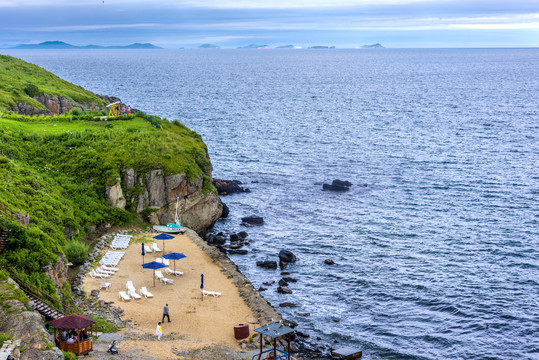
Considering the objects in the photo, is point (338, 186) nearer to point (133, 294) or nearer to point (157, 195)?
point (157, 195)

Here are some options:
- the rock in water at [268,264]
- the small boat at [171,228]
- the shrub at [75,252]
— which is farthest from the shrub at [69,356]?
the small boat at [171,228]

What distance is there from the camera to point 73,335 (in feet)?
92.6

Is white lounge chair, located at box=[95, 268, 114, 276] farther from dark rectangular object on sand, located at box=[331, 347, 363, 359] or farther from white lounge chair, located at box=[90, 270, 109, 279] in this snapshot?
dark rectangular object on sand, located at box=[331, 347, 363, 359]

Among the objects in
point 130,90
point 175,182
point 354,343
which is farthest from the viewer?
point 130,90

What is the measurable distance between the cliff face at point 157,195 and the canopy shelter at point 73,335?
25.4 metres

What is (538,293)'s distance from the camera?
44562mm

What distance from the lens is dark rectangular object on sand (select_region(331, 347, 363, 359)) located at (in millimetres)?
35562

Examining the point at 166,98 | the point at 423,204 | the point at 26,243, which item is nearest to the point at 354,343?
the point at 26,243

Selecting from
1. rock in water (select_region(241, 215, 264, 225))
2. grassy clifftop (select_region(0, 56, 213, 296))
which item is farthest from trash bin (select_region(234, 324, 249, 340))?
rock in water (select_region(241, 215, 264, 225))

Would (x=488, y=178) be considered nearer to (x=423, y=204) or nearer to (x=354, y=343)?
(x=423, y=204)

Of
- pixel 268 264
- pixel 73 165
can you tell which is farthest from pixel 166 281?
pixel 73 165

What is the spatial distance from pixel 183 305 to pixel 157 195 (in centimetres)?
1794

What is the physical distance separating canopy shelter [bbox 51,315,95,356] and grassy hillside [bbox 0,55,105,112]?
51275 mm

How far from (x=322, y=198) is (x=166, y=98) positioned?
115314 mm
